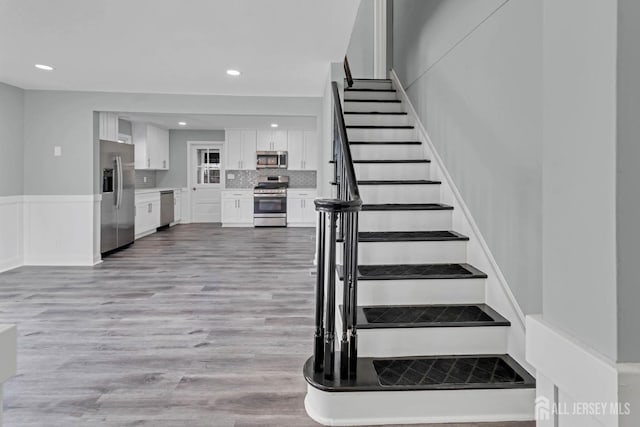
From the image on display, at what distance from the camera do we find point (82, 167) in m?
5.65

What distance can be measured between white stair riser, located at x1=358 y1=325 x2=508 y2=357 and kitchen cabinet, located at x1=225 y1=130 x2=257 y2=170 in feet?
27.9

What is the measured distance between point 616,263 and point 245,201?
990cm

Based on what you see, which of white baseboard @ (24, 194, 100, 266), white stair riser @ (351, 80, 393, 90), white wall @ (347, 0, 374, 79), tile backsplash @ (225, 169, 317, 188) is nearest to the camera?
white stair riser @ (351, 80, 393, 90)

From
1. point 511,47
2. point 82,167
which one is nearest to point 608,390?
point 511,47

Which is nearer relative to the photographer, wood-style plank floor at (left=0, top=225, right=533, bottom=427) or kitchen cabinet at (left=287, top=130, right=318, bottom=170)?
wood-style plank floor at (left=0, top=225, right=533, bottom=427)

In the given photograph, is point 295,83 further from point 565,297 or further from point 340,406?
point 565,297

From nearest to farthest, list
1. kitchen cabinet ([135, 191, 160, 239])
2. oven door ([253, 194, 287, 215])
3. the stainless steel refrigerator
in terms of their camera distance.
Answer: the stainless steel refrigerator, kitchen cabinet ([135, 191, 160, 239]), oven door ([253, 194, 287, 215])

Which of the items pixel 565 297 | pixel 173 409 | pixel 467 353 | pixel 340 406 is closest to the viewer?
pixel 565 297

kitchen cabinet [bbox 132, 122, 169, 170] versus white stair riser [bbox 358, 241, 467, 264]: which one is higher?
kitchen cabinet [bbox 132, 122, 169, 170]

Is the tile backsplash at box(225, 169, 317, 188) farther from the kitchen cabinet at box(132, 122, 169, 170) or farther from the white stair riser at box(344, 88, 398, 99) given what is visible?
the white stair riser at box(344, 88, 398, 99)

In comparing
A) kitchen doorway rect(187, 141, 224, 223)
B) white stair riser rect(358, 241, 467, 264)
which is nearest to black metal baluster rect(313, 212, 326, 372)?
white stair riser rect(358, 241, 467, 264)

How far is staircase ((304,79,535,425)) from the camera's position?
1.92 m

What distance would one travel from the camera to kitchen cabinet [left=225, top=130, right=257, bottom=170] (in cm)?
1022

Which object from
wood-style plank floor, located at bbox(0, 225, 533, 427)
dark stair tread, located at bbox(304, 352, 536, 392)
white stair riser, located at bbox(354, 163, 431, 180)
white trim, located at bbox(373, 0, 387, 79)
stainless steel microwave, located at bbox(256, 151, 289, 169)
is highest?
white trim, located at bbox(373, 0, 387, 79)
